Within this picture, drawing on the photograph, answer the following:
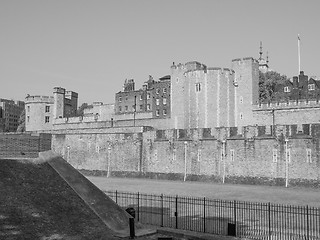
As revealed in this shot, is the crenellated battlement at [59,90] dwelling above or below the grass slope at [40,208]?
above

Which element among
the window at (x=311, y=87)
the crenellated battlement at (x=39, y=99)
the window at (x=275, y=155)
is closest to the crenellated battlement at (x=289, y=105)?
the window at (x=311, y=87)

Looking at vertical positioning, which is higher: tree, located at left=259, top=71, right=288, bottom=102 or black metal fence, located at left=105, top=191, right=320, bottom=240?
tree, located at left=259, top=71, right=288, bottom=102

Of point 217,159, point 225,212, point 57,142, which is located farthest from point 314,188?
point 57,142

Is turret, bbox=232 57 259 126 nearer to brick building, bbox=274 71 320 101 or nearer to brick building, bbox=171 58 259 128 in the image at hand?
brick building, bbox=171 58 259 128

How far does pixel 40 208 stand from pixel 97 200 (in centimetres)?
254

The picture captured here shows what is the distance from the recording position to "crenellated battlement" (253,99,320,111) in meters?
46.6

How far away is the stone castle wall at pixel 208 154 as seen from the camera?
31.5m

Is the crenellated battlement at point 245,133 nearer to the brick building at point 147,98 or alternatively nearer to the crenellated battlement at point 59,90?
the brick building at point 147,98

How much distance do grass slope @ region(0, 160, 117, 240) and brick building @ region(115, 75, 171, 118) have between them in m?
45.1

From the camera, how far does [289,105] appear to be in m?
48.7

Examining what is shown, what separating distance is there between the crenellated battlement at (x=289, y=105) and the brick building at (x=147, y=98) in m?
17.2

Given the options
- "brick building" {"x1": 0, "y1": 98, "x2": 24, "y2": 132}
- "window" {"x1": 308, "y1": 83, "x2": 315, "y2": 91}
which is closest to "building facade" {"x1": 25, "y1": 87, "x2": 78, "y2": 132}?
"window" {"x1": 308, "y1": 83, "x2": 315, "y2": 91}


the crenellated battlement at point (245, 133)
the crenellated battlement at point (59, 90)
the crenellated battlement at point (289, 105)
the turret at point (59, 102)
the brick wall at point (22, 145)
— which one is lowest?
the brick wall at point (22, 145)

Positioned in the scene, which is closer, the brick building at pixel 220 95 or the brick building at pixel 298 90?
the brick building at pixel 220 95
